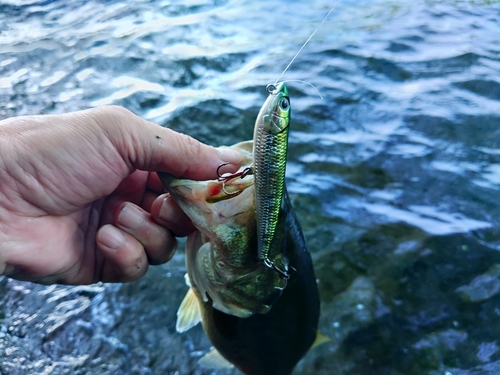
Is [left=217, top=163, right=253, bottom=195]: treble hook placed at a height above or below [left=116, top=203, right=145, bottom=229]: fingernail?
above

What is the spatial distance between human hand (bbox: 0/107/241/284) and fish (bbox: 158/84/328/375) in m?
0.19

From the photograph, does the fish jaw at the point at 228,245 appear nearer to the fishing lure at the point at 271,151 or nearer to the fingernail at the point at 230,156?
the fingernail at the point at 230,156

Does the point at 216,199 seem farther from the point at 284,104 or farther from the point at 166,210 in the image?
the point at 284,104

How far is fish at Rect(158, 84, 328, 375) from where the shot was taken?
2.13m

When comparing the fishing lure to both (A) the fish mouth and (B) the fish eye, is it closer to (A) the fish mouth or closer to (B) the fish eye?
(B) the fish eye

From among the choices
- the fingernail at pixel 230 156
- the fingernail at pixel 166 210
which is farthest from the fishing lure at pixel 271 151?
the fingernail at pixel 166 210

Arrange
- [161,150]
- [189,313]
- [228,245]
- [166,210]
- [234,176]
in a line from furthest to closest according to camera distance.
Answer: [189,313], [166,210], [161,150], [228,245], [234,176]

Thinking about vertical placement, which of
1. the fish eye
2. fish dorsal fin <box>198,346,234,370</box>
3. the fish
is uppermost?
the fish eye

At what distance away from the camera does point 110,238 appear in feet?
8.71

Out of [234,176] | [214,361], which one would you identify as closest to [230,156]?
[234,176]

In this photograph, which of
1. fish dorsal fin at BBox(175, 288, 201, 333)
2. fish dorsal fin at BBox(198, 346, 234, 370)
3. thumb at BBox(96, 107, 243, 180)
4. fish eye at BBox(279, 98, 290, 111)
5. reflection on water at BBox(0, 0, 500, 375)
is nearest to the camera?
fish eye at BBox(279, 98, 290, 111)

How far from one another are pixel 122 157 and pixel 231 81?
3968 mm

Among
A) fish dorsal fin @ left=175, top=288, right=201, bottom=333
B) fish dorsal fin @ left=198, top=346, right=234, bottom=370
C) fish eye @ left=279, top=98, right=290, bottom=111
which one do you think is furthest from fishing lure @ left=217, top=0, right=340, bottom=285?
fish dorsal fin @ left=198, top=346, right=234, bottom=370

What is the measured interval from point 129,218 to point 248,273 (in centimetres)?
82
